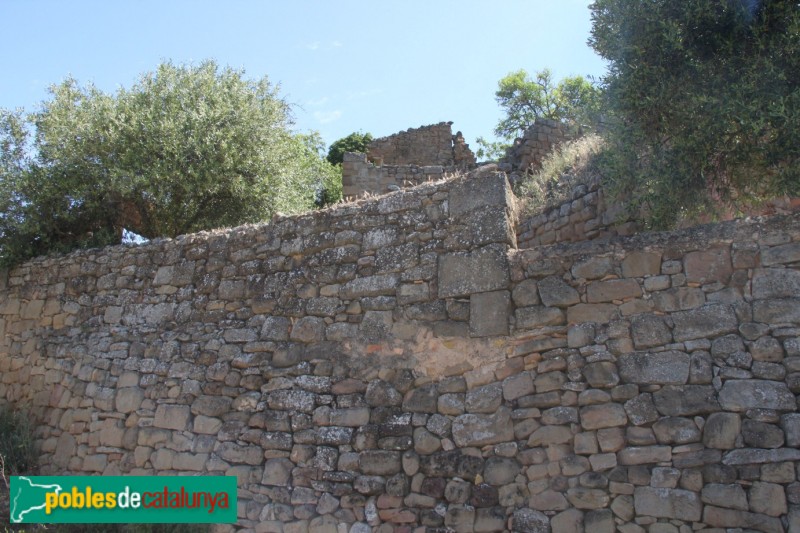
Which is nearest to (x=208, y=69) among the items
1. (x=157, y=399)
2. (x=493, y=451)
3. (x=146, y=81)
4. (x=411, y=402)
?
(x=146, y=81)

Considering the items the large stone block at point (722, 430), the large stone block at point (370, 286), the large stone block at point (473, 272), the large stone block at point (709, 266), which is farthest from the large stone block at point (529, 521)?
the large stone block at point (370, 286)

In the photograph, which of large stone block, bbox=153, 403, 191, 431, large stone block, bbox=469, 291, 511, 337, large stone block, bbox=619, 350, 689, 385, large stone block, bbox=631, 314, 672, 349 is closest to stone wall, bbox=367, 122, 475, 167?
large stone block, bbox=153, 403, 191, 431

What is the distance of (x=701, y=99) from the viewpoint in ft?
18.0

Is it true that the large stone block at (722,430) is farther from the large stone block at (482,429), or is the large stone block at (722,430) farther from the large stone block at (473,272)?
the large stone block at (473,272)

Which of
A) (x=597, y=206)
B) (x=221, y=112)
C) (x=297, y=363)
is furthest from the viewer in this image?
(x=221, y=112)

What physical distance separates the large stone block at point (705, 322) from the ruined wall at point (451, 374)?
1cm

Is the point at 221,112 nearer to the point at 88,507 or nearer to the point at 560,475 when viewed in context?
the point at 88,507

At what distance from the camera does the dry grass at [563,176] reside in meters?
8.44

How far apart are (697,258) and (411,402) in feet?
8.44

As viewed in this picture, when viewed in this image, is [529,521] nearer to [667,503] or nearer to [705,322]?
[667,503]

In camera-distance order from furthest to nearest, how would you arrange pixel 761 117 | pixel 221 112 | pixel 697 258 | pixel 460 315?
pixel 221 112 → pixel 460 315 → pixel 761 117 → pixel 697 258

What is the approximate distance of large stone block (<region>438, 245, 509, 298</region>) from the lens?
5.65 m

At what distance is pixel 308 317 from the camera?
652 centimetres

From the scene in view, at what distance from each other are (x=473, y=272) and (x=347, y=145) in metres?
15.4
